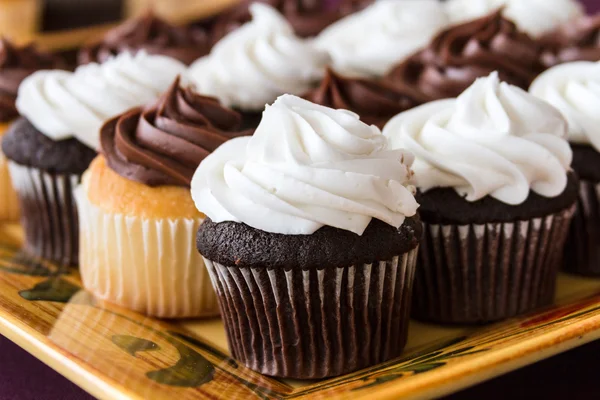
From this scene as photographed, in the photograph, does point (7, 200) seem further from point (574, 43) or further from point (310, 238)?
point (574, 43)

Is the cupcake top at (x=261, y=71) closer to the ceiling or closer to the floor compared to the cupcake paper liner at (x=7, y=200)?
closer to the ceiling

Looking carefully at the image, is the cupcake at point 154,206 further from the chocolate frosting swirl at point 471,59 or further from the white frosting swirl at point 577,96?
the white frosting swirl at point 577,96

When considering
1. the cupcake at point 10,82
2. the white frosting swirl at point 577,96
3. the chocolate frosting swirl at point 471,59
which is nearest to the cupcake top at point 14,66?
the cupcake at point 10,82

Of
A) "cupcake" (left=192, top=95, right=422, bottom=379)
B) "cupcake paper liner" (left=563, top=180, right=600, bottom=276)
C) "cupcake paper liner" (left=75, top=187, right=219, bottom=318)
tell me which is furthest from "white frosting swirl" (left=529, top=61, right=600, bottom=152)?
"cupcake paper liner" (left=75, top=187, right=219, bottom=318)

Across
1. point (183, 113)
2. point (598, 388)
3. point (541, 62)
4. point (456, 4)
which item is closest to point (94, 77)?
point (183, 113)

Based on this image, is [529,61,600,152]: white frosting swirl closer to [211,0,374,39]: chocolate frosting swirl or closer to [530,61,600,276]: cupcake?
[530,61,600,276]: cupcake

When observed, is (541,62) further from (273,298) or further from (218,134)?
(273,298)
